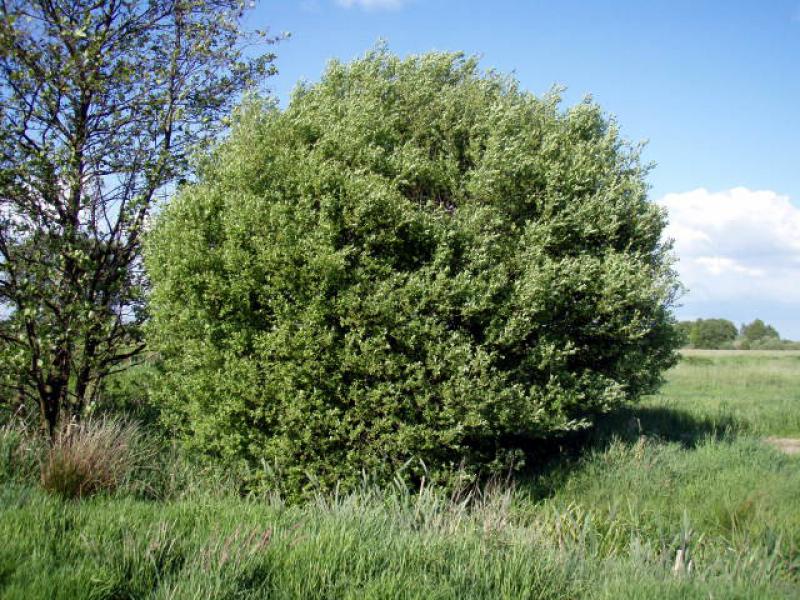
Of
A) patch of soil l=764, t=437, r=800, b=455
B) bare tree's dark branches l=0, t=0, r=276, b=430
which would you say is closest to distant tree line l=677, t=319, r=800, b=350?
patch of soil l=764, t=437, r=800, b=455

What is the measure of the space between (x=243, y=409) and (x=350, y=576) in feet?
12.3

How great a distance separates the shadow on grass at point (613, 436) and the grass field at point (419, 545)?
25 centimetres

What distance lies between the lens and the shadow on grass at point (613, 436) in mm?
9555

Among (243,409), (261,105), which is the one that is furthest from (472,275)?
(261,105)

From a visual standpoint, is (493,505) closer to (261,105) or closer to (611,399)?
(611,399)

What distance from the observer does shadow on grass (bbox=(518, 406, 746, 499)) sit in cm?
955

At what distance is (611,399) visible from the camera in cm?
951

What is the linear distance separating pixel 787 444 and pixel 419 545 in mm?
10200

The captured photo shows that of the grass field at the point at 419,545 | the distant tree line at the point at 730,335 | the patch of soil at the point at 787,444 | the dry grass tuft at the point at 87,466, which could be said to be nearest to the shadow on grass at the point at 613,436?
the grass field at the point at 419,545

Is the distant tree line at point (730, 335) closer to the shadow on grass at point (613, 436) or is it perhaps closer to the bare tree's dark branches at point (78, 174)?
the shadow on grass at point (613, 436)

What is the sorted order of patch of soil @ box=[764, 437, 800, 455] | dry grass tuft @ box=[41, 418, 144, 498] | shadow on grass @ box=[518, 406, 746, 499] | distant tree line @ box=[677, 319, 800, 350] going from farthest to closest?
distant tree line @ box=[677, 319, 800, 350]
patch of soil @ box=[764, 437, 800, 455]
shadow on grass @ box=[518, 406, 746, 499]
dry grass tuft @ box=[41, 418, 144, 498]

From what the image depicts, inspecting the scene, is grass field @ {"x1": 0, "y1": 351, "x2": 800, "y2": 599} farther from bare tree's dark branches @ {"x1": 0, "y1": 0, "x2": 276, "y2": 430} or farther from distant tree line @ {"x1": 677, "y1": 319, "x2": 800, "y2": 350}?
distant tree line @ {"x1": 677, "y1": 319, "x2": 800, "y2": 350}

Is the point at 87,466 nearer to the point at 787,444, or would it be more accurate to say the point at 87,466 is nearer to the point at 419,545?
the point at 419,545

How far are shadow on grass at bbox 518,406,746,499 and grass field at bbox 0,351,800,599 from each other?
25 centimetres
